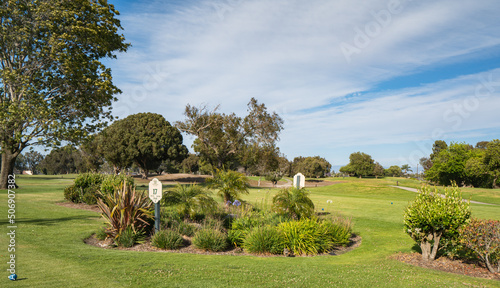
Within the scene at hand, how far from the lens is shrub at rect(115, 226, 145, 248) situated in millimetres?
9898

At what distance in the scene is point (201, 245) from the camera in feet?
32.2

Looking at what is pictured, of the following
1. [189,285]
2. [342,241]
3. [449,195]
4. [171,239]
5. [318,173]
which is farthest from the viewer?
[318,173]

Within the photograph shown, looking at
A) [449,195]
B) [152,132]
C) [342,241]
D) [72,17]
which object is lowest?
[342,241]

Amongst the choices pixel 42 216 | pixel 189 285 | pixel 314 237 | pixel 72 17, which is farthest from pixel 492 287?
pixel 72 17

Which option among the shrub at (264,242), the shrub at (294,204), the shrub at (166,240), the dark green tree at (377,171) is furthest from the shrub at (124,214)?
the dark green tree at (377,171)

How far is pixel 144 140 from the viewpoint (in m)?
51.9

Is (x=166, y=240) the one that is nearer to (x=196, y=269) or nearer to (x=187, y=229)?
(x=187, y=229)

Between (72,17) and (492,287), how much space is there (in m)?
25.8

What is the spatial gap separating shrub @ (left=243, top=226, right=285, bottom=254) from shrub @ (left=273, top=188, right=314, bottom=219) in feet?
8.18

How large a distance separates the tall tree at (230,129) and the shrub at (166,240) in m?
25.9

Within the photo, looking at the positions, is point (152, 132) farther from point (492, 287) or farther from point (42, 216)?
point (492, 287)

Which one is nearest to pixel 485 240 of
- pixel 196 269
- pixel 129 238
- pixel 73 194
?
pixel 196 269

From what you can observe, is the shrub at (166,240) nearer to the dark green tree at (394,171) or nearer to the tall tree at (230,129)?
the tall tree at (230,129)

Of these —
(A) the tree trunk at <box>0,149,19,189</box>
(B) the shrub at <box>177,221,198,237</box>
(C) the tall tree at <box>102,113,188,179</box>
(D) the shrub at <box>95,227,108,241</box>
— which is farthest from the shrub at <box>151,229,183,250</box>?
(C) the tall tree at <box>102,113,188,179</box>
